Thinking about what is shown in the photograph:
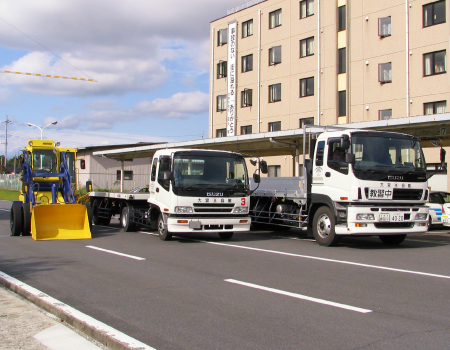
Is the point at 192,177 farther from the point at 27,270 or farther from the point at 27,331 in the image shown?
the point at 27,331

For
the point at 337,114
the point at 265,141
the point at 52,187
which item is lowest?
the point at 52,187

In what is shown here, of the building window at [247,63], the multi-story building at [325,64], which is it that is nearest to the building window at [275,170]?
the multi-story building at [325,64]

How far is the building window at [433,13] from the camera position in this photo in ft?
88.3

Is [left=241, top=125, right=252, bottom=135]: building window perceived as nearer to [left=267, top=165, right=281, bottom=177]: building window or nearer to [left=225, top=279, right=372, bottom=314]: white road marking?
[left=267, top=165, right=281, bottom=177]: building window

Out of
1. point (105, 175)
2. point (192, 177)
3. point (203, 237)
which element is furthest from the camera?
point (105, 175)

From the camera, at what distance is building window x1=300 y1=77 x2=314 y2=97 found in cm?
3392

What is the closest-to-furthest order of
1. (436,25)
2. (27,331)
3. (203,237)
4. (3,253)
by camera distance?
1. (27,331)
2. (3,253)
3. (203,237)
4. (436,25)

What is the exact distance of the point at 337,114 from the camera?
32.2 metres

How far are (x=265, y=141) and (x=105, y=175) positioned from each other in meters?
32.1

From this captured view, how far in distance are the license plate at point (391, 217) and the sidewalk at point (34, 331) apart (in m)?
8.26

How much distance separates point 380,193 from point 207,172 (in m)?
4.38

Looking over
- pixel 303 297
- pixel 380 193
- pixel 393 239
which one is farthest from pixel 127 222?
pixel 303 297

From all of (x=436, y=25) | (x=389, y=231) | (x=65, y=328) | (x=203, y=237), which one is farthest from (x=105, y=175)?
(x=65, y=328)

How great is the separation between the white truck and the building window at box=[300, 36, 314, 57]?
22023 millimetres
